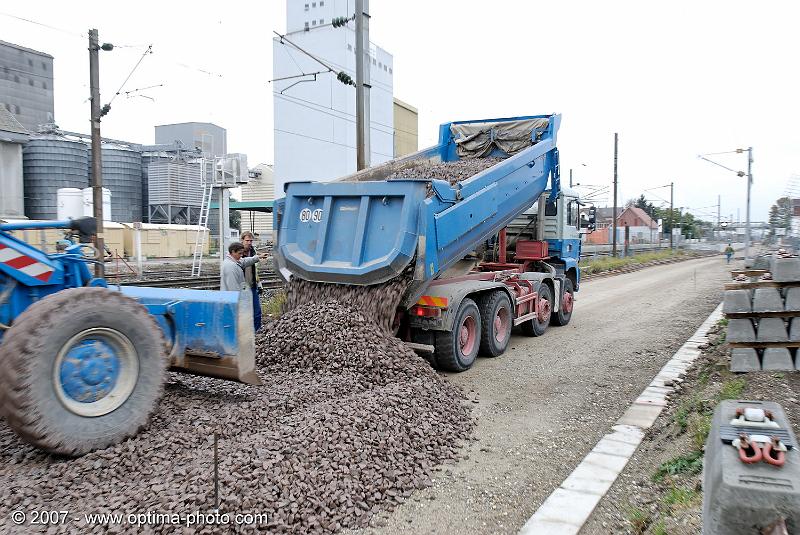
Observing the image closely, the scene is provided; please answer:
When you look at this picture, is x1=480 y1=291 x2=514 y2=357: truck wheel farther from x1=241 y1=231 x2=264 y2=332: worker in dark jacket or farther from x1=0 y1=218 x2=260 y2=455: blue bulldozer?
x1=0 y1=218 x2=260 y2=455: blue bulldozer

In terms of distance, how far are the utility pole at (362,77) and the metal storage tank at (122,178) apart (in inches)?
1600

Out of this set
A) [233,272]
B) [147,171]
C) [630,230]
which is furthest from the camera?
[630,230]

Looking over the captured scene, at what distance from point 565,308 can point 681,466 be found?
7.79 metres

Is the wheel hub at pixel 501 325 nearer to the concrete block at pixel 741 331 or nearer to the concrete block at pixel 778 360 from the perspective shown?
the concrete block at pixel 741 331

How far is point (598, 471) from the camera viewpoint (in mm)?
4816

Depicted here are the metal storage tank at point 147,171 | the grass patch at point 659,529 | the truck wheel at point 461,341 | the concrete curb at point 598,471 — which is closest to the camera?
the grass patch at point 659,529

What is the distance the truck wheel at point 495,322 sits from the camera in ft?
28.5

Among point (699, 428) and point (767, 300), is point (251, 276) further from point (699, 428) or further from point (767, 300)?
point (767, 300)

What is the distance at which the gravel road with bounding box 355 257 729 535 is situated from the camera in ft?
13.7

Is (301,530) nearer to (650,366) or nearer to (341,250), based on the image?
(341,250)

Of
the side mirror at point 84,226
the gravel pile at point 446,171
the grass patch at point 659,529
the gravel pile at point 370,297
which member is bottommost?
the grass patch at point 659,529

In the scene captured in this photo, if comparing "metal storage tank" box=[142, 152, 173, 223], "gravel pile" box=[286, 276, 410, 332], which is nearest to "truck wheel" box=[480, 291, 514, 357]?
"gravel pile" box=[286, 276, 410, 332]

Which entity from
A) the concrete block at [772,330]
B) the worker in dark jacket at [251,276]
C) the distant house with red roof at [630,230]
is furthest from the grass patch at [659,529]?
the distant house with red roof at [630,230]

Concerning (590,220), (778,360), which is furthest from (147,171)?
(778,360)
